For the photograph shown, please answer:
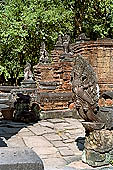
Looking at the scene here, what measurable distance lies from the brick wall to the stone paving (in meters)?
1.03

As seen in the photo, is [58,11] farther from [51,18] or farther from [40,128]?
[40,128]

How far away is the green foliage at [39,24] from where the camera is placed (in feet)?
76.8

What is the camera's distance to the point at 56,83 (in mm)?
13742

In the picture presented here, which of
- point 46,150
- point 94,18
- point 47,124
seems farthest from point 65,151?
point 94,18

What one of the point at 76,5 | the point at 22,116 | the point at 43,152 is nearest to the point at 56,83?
the point at 22,116

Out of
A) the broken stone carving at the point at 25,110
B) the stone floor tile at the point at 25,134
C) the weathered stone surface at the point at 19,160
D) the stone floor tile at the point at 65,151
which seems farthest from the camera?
the broken stone carving at the point at 25,110

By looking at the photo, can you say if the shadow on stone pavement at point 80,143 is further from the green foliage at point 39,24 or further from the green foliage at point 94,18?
the green foliage at point 94,18

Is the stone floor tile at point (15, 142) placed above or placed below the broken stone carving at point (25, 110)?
below

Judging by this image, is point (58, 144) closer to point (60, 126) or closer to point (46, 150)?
point (46, 150)

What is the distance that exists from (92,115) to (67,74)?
782 centimetres

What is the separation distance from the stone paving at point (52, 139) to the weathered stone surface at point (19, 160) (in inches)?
114

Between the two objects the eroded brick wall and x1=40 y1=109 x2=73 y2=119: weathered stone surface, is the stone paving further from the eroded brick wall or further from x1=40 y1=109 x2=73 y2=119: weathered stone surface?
the eroded brick wall

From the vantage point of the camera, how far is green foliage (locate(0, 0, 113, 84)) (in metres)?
23.4


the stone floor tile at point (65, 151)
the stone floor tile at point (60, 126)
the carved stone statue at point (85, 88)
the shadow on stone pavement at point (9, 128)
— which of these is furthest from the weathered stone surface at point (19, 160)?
the stone floor tile at point (60, 126)
